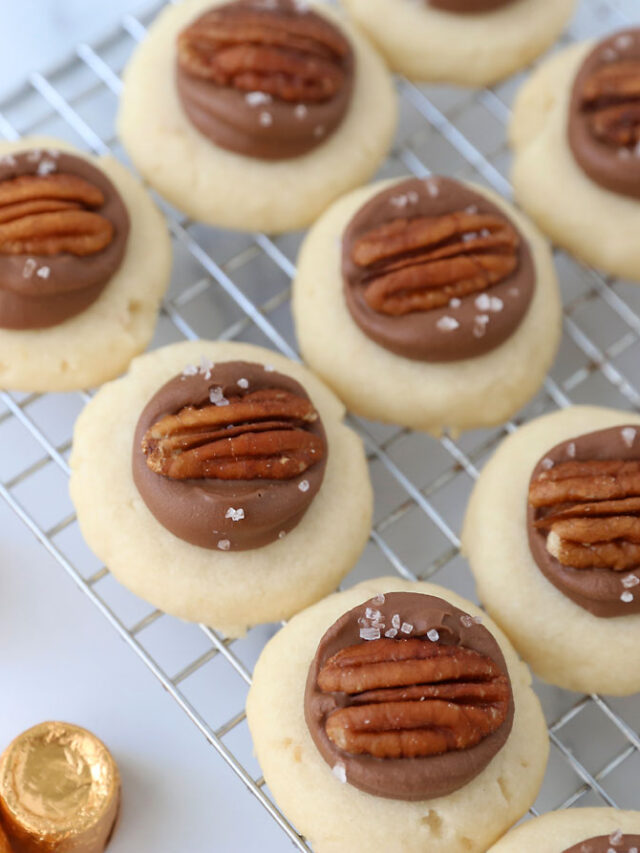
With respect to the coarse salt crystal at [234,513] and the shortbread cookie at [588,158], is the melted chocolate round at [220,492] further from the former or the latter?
the shortbread cookie at [588,158]

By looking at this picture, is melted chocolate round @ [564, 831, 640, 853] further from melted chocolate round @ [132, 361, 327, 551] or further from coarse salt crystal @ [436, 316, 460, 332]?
coarse salt crystal @ [436, 316, 460, 332]

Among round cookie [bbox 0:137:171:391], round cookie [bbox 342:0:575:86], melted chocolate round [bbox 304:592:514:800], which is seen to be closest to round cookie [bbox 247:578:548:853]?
melted chocolate round [bbox 304:592:514:800]

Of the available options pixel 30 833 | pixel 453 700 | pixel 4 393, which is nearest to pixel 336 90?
pixel 4 393

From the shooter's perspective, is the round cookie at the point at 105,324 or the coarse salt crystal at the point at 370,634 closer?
the coarse salt crystal at the point at 370,634

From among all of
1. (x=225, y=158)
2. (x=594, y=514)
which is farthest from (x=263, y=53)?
(x=594, y=514)

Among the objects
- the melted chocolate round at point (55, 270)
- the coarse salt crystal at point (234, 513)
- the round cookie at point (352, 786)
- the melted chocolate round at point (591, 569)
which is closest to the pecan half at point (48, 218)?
the melted chocolate round at point (55, 270)
